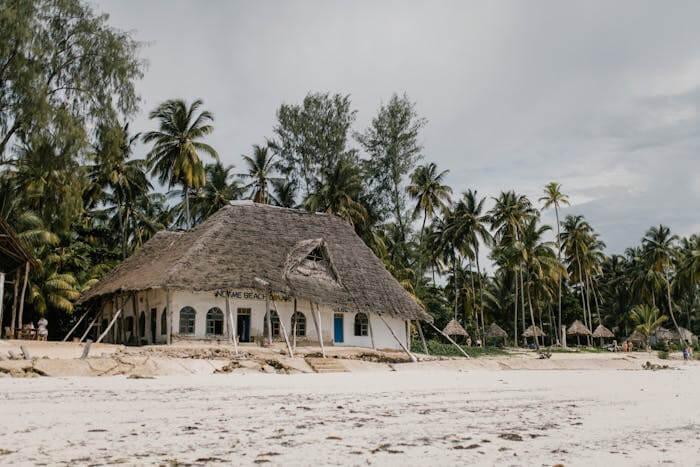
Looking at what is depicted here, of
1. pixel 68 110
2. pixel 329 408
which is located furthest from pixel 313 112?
pixel 329 408

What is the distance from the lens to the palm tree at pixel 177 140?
3353 centimetres

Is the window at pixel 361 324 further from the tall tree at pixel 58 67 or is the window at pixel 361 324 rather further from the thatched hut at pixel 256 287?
the tall tree at pixel 58 67

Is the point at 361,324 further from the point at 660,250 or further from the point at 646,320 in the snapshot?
the point at 660,250

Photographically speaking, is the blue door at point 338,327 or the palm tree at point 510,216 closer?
the blue door at point 338,327

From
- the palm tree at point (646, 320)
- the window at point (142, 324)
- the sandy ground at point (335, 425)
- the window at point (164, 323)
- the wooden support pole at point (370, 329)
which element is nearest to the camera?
the sandy ground at point (335, 425)

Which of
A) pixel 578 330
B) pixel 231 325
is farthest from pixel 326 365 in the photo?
pixel 578 330

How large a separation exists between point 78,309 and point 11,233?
43.3 ft

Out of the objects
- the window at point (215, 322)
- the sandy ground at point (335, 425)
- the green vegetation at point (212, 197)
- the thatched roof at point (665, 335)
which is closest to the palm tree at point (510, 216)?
the green vegetation at point (212, 197)

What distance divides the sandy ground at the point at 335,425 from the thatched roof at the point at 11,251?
29.8 feet

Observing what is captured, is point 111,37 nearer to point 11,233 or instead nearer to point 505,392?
point 11,233

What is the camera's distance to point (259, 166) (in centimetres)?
3866

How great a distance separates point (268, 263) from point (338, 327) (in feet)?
14.7

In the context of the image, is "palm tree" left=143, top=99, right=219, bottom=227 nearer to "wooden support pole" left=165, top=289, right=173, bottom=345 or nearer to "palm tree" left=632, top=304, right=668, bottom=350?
"wooden support pole" left=165, top=289, right=173, bottom=345

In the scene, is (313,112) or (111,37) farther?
(313,112)
